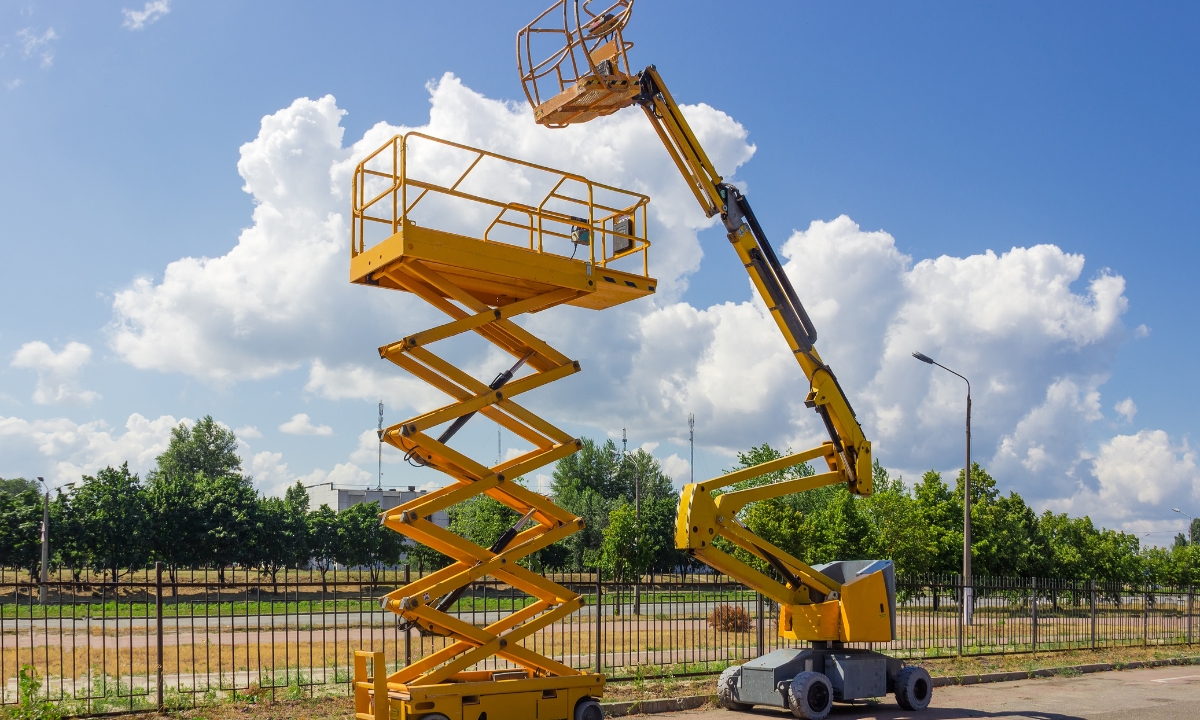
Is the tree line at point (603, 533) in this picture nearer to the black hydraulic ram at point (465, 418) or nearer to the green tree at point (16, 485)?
the black hydraulic ram at point (465, 418)

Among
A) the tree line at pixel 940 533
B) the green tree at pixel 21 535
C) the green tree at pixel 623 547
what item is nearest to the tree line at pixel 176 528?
the green tree at pixel 21 535

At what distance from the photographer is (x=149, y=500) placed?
5628 cm

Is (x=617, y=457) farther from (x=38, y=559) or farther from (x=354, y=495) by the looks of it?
(x=38, y=559)

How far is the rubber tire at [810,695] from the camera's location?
12852 mm

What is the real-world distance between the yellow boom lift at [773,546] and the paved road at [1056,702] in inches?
16.5

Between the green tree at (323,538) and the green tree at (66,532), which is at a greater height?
the green tree at (66,532)

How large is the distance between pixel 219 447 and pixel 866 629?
87.5 m

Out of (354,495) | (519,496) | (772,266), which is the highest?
(772,266)

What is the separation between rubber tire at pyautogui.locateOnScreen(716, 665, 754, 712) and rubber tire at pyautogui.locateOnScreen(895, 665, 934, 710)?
6.96ft

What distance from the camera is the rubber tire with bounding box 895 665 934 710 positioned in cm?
→ 1407

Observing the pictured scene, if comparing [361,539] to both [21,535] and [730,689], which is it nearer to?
[21,535]

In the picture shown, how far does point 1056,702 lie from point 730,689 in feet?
17.8

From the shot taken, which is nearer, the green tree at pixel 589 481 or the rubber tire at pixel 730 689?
the rubber tire at pixel 730 689

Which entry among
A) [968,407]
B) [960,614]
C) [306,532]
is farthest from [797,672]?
[306,532]
